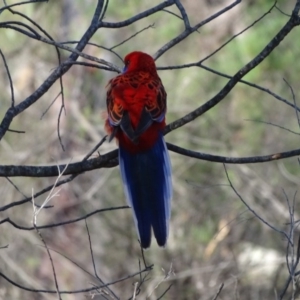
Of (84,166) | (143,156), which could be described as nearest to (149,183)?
(143,156)

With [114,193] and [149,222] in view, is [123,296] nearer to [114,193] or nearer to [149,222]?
[114,193]

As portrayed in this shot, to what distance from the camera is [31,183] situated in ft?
29.9

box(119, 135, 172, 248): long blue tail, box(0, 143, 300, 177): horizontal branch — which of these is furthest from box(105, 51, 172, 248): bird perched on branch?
box(0, 143, 300, 177): horizontal branch

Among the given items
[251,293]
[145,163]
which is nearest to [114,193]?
[251,293]

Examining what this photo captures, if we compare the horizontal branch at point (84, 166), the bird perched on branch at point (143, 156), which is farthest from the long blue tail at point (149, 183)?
the horizontal branch at point (84, 166)

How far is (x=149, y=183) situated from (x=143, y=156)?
6.0 inches

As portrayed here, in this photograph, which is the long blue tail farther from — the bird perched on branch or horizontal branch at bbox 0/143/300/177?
horizontal branch at bbox 0/143/300/177

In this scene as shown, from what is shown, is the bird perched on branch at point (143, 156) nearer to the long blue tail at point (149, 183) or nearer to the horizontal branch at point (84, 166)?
the long blue tail at point (149, 183)

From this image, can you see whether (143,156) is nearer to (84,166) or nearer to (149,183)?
(149,183)

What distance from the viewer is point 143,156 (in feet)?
12.5

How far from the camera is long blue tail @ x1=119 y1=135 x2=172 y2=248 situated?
Result: 369cm

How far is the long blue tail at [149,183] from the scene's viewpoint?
12.1 ft

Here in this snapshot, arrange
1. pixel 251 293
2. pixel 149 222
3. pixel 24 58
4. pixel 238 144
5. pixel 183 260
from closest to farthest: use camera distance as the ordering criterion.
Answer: pixel 149 222
pixel 251 293
pixel 183 260
pixel 238 144
pixel 24 58

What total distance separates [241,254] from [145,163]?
5.23 m
